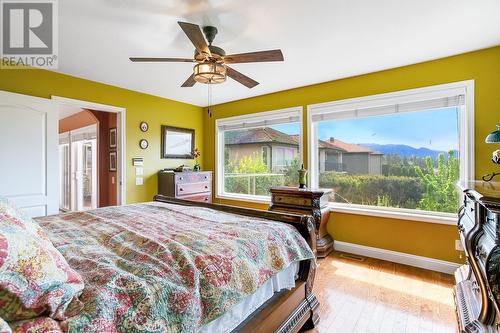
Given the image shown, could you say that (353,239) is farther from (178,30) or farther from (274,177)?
(178,30)

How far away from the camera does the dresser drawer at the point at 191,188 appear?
3992 mm

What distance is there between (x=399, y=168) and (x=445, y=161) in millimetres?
469

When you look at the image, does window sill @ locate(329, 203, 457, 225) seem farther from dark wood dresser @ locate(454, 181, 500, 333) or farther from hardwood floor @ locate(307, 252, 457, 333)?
dark wood dresser @ locate(454, 181, 500, 333)

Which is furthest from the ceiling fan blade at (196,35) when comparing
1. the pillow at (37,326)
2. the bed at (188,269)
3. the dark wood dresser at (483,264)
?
the dark wood dresser at (483,264)

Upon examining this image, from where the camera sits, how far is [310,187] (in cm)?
374

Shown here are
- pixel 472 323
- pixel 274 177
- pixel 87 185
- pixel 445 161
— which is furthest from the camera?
pixel 87 185

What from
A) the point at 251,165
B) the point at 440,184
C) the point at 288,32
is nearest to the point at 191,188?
the point at 251,165

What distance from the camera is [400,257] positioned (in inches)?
119

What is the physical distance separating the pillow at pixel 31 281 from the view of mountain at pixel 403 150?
11.3 ft

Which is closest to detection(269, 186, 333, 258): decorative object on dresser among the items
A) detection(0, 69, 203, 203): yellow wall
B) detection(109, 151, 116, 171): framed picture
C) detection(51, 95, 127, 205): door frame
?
detection(0, 69, 203, 203): yellow wall

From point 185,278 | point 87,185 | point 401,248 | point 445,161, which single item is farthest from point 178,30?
point 87,185

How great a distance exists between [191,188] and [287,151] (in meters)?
1.73

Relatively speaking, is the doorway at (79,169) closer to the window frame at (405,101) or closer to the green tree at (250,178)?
the green tree at (250,178)

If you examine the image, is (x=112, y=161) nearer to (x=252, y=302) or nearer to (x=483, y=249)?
(x=252, y=302)
